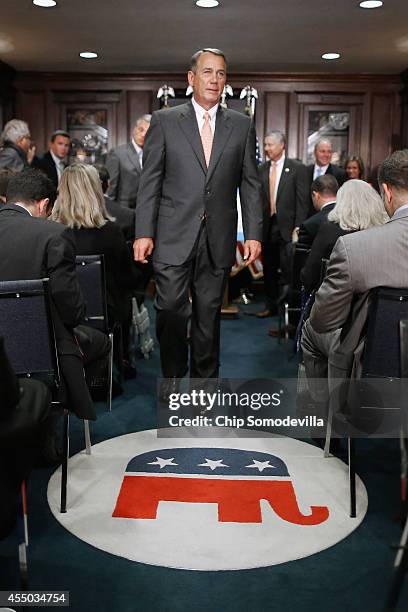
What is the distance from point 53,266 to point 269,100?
7.80 metres

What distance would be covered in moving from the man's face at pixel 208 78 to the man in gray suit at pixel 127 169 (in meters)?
3.37

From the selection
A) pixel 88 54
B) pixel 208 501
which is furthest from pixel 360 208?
pixel 88 54

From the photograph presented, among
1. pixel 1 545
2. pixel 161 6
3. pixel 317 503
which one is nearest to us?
pixel 1 545

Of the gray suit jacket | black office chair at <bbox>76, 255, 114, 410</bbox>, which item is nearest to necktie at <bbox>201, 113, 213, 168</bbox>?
black office chair at <bbox>76, 255, 114, 410</bbox>

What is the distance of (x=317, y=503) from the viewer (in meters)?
2.87

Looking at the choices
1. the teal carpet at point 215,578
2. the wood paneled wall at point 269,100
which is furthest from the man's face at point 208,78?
the wood paneled wall at point 269,100

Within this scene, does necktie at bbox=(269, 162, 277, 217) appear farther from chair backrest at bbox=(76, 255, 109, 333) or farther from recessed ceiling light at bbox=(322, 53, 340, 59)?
chair backrest at bbox=(76, 255, 109, 333)

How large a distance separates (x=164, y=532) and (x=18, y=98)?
847 cm

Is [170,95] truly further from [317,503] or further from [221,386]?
[317,503]

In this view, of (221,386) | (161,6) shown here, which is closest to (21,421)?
(221,386)

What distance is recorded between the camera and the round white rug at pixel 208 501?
2.50m

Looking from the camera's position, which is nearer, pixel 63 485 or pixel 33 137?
pixel 63 485

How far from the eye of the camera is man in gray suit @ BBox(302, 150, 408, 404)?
2504 millimetres

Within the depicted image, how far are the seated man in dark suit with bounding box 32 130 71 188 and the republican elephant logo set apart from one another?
4810mm
